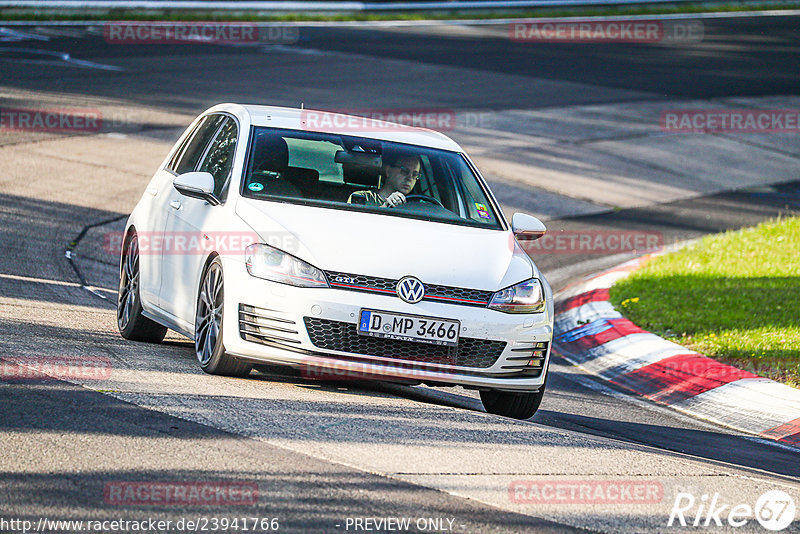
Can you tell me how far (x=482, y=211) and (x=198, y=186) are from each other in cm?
189

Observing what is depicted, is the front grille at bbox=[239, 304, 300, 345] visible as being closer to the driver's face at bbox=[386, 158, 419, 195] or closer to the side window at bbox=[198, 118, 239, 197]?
the side window at bbox=[198, 118, 239, 197]

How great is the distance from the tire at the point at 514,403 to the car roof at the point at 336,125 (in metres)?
1.85

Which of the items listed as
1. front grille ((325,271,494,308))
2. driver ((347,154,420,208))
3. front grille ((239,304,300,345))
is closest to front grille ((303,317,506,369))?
front grille ((239,304,300,345))

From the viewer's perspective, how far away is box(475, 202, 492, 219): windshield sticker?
7957 mm

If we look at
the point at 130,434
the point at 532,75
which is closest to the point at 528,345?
the point at 130,434

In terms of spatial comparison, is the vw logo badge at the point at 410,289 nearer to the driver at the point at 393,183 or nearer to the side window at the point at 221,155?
the driver at the point at 393,183

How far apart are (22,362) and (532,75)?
71.0 feet

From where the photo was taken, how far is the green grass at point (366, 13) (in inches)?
1185

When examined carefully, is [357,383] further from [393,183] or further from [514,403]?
[393,183]

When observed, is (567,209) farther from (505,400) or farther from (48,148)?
(505,400)

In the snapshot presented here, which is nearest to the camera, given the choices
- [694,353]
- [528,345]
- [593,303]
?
[528,345]

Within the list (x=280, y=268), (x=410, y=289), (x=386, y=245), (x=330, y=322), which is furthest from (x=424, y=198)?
Answer: (x=330, y=322)

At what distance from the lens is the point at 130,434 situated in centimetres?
548

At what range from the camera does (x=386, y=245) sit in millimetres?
6969
